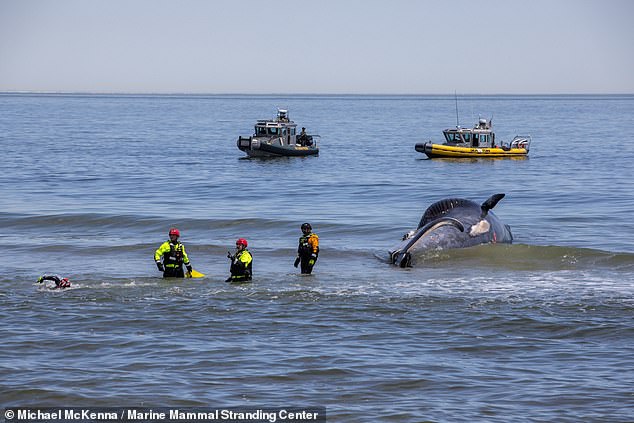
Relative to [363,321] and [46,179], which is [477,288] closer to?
[363,321]

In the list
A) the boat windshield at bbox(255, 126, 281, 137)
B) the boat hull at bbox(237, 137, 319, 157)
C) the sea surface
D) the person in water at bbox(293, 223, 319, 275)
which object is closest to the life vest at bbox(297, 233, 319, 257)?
the person in water at bbox(293, 223, 319, 275)

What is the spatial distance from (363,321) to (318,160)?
50.4 m

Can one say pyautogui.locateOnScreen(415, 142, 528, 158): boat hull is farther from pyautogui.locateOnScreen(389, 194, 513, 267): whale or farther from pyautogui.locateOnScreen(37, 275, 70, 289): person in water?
pyautogui.locateOnScreen(37, 275, 70, 289): person in water

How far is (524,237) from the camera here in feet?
98.5

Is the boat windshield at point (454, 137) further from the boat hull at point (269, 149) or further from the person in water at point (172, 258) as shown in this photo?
the person in water at point (172, 258)

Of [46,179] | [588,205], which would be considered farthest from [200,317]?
[46,179]

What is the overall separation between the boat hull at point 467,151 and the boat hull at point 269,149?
28.9 ft

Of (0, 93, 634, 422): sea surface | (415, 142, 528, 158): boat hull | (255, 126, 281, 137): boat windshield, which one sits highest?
(255, 126, 281, 137): boat windshield

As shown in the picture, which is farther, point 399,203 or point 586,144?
point 586,144

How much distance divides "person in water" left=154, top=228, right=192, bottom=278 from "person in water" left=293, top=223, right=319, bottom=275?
2.63 metres

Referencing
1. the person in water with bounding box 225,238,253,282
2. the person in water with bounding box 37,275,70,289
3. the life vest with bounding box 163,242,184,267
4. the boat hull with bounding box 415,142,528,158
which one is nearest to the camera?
the person in water with bounding box 37,275,70,289

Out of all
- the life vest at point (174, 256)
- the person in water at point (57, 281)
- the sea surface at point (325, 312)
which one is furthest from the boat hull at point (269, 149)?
the person in water at point (57, 281)

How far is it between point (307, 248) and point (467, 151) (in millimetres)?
44834

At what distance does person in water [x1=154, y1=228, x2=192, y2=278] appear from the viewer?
20.6 m
